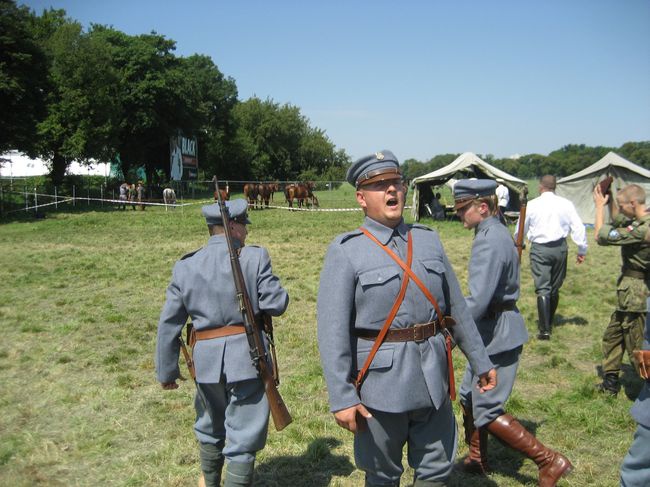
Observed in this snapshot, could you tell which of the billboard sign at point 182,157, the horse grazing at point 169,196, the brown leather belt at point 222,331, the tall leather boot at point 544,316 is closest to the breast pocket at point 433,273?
the brown leather belt at point 222,331

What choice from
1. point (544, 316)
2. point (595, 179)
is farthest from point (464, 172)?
point (544, 316)

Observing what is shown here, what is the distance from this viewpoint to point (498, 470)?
165 inches

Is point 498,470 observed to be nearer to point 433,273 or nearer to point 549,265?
point 433,273

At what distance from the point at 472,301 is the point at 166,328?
1892mm

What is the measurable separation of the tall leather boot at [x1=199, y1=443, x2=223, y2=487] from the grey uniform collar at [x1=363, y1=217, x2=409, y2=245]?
5.51ft

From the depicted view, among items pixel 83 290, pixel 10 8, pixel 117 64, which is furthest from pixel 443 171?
pixel 117 64

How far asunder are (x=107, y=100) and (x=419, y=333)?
1448 inches

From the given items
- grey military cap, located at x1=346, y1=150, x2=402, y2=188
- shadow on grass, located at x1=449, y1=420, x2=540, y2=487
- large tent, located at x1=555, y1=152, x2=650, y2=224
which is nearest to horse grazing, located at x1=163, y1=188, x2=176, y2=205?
large tent, located at x1=555, y1=152, x2=650, y2=224

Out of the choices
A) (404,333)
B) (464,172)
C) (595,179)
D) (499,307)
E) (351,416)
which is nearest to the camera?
(351,416)

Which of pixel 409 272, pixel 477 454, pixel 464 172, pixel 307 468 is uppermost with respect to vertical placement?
pixel 464 172

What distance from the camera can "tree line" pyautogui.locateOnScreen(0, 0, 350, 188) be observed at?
27.9m

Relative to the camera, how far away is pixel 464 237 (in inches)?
718

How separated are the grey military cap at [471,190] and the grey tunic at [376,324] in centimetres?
133

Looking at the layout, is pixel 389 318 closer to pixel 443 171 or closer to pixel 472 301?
pixel 472 301
